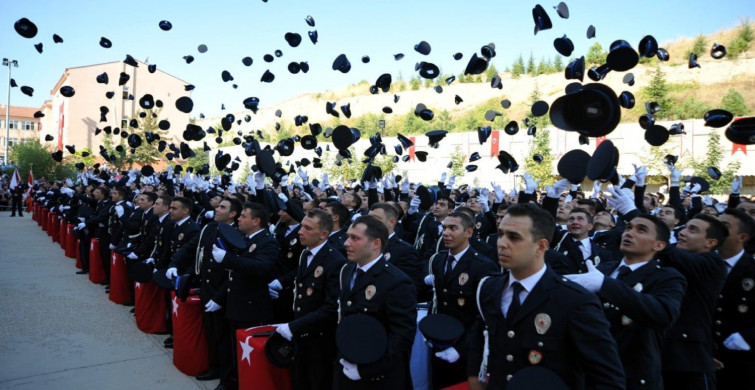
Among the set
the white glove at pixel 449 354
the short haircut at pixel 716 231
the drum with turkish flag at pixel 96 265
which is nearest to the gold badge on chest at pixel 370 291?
the white glove at pixel 449 354

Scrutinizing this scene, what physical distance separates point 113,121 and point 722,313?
168 ft

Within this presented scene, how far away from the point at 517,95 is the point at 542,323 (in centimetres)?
5890

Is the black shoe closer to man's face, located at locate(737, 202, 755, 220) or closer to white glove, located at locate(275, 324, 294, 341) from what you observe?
white glove, located at locate(275, 324, 294, 341)

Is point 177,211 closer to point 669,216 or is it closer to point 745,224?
point 745,224

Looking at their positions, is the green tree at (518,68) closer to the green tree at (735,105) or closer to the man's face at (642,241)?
the green tree at (735,105)

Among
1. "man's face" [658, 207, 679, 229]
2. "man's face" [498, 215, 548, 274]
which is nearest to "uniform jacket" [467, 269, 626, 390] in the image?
"man's face" [498, 215, 548, 274]

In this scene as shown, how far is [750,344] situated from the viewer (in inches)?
151

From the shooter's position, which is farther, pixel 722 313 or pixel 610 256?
pixel 610 256

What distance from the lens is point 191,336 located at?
573 cm

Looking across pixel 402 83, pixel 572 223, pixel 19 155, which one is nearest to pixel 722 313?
pixel 572 223

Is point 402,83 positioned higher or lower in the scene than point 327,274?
higher

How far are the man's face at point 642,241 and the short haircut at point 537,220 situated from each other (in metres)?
1.03

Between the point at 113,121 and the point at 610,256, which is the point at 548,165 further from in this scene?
the point at 113,121

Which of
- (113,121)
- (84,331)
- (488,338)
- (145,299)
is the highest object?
(113,121)
